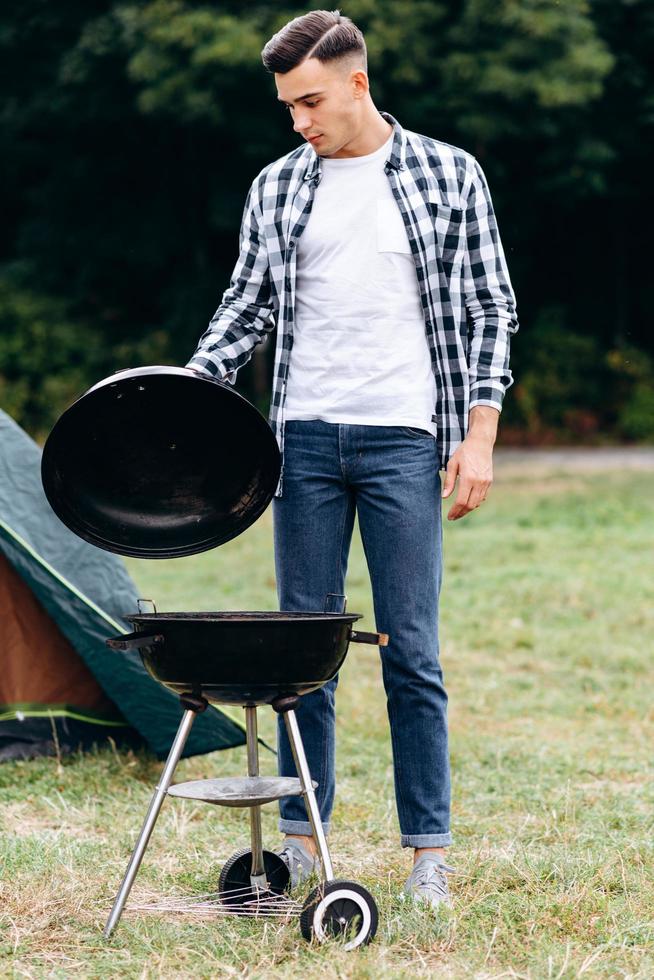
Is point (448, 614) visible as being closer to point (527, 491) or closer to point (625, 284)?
point (527, 491)

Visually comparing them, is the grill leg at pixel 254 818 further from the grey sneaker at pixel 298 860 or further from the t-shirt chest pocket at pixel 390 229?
the t-shirt chest pocket at pixel 390 229

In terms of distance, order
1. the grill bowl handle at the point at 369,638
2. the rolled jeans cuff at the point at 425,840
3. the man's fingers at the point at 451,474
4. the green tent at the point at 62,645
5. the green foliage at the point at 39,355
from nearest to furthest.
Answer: the grill bowl handle at the point at 369,638 → the man's fingers at the point at 451,474 → the rolled jeans cuff at the point at 425,840 → the green tent at the point at 62,645 → the green foliage at the point at 39,355

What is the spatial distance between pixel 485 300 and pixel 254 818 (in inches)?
49.1

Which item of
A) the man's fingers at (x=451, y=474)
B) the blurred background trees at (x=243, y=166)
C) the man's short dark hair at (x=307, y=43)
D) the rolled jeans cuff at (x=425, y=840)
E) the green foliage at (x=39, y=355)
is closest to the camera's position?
the man's short dark hair at (x=307, y=43)

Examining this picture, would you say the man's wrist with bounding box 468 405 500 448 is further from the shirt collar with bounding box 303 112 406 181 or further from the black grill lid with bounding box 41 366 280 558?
the shirt collar with bounding box 303 112 406 181

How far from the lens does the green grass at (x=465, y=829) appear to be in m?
2.66

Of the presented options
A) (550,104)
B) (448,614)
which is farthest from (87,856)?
(550,104)

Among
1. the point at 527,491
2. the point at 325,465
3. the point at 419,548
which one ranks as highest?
the point at 325,465

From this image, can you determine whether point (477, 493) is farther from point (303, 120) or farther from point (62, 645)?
point (62, 645)

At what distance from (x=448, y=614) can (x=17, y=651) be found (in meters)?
3.25

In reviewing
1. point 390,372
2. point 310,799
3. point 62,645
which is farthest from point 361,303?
point 62,645

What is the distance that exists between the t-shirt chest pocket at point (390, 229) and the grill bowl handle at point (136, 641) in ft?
3.20

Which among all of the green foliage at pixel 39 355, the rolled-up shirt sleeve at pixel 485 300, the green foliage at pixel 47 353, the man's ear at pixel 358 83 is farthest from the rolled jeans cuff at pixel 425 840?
the green foliage at pixel 47 353

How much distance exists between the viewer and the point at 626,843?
349 centimetres
